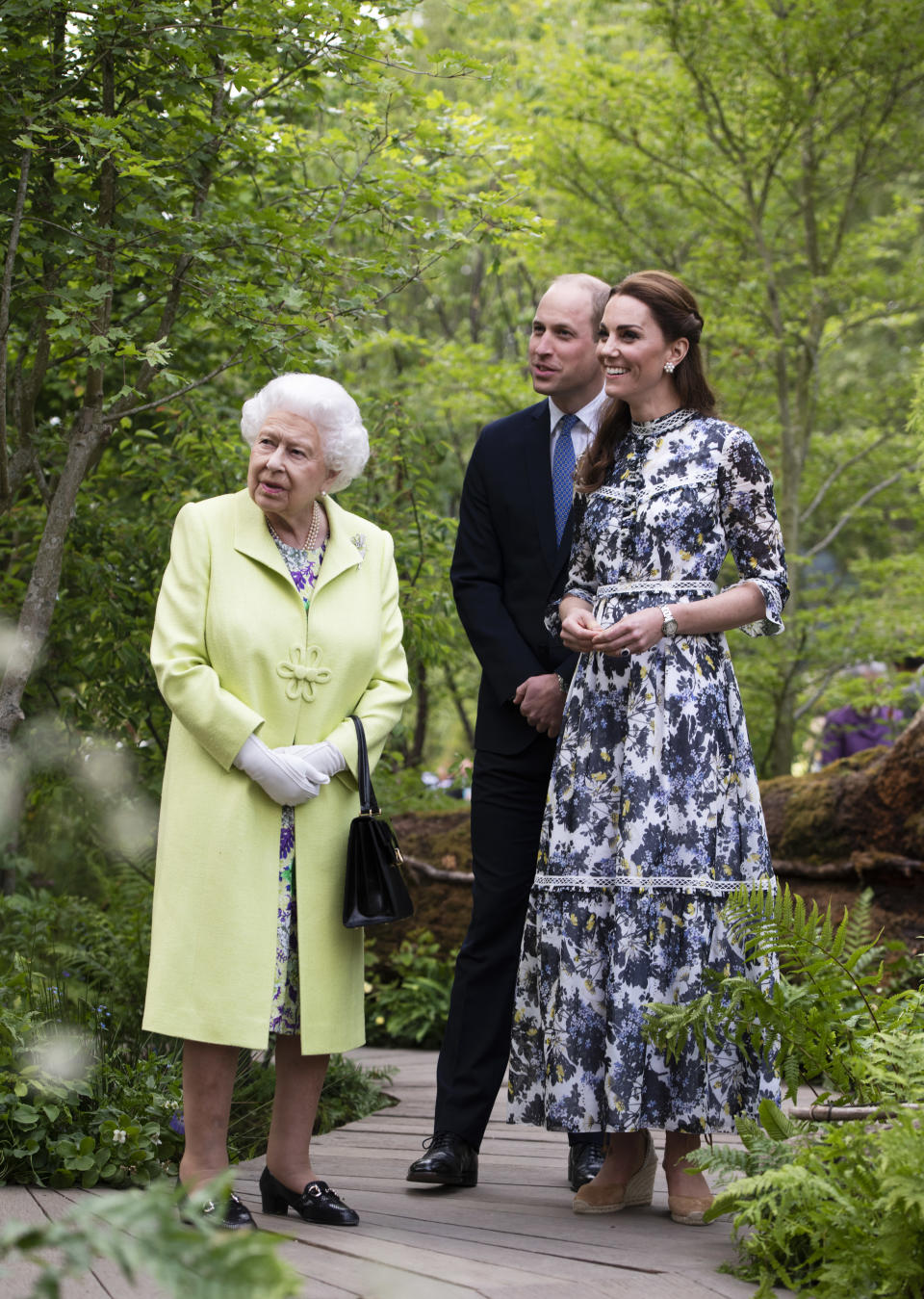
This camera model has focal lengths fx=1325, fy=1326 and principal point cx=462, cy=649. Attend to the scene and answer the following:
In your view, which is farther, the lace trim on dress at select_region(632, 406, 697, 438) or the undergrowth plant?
the lace trim on dress at select_region(632, 406, 697, 438)

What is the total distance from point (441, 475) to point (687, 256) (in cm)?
312

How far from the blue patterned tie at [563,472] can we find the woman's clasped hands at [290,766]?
3.40 feet

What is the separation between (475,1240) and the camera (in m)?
2.81

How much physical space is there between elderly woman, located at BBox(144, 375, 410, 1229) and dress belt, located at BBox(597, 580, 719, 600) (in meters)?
0.61

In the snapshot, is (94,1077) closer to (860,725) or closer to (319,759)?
(319,759)

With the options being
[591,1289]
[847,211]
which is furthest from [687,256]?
[591,1289]

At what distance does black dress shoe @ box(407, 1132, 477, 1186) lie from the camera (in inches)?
135

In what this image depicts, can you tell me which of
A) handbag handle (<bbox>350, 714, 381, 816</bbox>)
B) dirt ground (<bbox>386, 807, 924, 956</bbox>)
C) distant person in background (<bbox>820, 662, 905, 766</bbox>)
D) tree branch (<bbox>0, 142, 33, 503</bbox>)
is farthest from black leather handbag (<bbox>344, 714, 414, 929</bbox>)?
distant person in background (<bbox>820, 662, 905, 766</bbox>)

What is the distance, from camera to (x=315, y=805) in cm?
311

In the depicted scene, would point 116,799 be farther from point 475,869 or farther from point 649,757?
point 649,757

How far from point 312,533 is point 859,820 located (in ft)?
10.1

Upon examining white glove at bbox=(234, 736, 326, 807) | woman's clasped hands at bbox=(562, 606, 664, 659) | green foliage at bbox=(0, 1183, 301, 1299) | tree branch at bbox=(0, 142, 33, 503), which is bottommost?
green foliage at bbox=(0, 1183, 301, 1299)

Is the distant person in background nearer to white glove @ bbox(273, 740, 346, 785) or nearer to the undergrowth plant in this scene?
the undergrowth plant

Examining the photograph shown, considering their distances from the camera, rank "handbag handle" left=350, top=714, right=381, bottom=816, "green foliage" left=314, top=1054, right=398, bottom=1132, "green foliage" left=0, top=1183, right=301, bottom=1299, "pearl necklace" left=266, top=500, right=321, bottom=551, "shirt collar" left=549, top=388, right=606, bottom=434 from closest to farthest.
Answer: "green foliage" left=0, top=1183, right=301, bottom=1299 → "handbag handle" left=350, top=714, right=381, bottom=816 → "pearl necklace" left=266, top=500, right=321, bottom=551 → "shirt collar" left=549, top=388, right=606, bottom=434 → "green foliage" left=314, top=1054, right=398, bottom=1132
